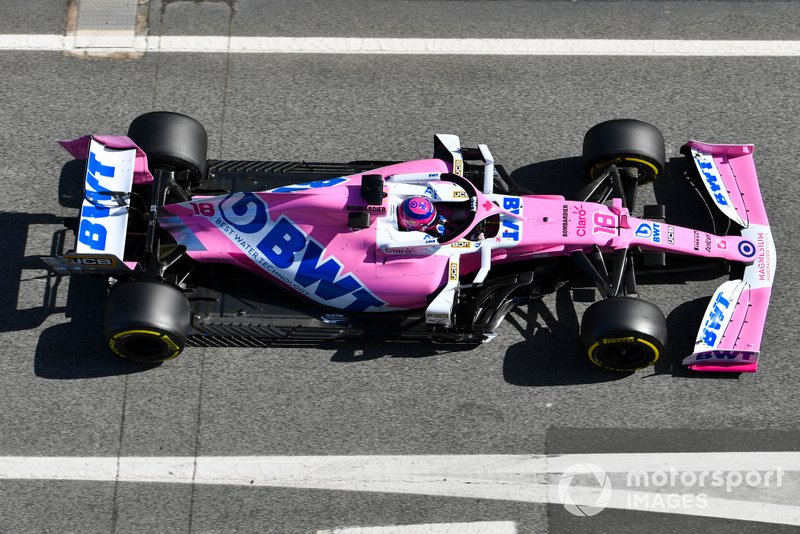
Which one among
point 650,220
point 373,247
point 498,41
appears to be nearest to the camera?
point 373,247

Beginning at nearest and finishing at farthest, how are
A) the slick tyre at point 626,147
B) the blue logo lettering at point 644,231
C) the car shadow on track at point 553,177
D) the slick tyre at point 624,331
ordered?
the slick tyre at point 624,331 → the blue logo lettering at point 644,231 → the slick tyre at point 626,147 → the car shadow on track at point 553,177

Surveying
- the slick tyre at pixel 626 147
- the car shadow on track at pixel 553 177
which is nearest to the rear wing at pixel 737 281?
the slick tyre at pixel 626 147

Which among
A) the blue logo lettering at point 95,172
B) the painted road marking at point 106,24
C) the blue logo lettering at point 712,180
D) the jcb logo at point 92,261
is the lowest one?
the jcb logo at point 92,261

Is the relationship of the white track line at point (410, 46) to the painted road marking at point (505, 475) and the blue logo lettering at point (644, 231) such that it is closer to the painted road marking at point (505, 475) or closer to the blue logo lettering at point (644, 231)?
the blue logo lettering at point (644, 231)

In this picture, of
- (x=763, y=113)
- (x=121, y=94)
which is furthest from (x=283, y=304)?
(x=763, y=113)

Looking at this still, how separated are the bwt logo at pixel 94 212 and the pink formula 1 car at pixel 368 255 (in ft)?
0.04

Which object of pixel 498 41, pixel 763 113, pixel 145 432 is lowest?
pixel 145 432

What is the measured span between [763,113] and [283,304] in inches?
228

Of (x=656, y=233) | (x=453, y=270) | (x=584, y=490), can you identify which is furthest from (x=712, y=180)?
(x=584, y=490)

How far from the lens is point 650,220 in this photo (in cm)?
927

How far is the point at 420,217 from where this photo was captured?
8.52 m

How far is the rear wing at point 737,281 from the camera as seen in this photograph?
8.73 metres

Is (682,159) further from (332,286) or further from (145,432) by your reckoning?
(145,432)
